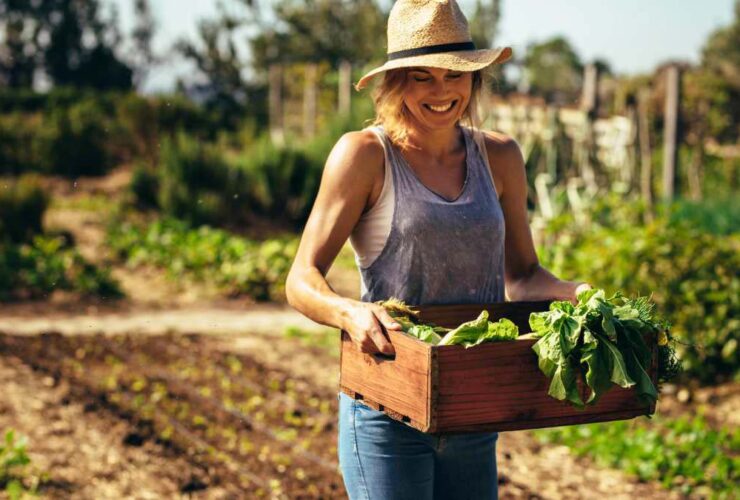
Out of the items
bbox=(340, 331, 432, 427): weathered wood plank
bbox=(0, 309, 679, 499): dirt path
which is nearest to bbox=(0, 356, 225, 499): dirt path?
bbox=(0, 309, 679, 499): dirt path

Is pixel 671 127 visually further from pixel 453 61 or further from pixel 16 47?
pixel 16 47

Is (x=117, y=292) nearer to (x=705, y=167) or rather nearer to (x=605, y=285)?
(x=605, y=285)

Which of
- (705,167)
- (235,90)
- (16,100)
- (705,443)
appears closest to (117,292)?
(705,443)

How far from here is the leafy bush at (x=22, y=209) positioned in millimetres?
10694

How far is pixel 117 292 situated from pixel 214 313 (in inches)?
40.4

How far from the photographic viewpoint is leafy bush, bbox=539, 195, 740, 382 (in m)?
6.17

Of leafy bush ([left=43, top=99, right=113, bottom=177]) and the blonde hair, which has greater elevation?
the blonde hair

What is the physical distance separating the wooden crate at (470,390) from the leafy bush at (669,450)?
107 inches

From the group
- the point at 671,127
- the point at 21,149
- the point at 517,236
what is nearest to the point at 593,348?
the point at 517,236

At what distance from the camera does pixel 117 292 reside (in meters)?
9.38

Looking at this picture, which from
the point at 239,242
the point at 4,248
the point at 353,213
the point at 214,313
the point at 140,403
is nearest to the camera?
the point at 353,213

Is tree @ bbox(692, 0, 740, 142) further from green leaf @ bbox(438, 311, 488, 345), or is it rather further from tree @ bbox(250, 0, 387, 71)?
green leaf @ bbox(438, 311, 488, 345)

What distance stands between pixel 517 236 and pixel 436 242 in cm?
39

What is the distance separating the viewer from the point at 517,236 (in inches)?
110
